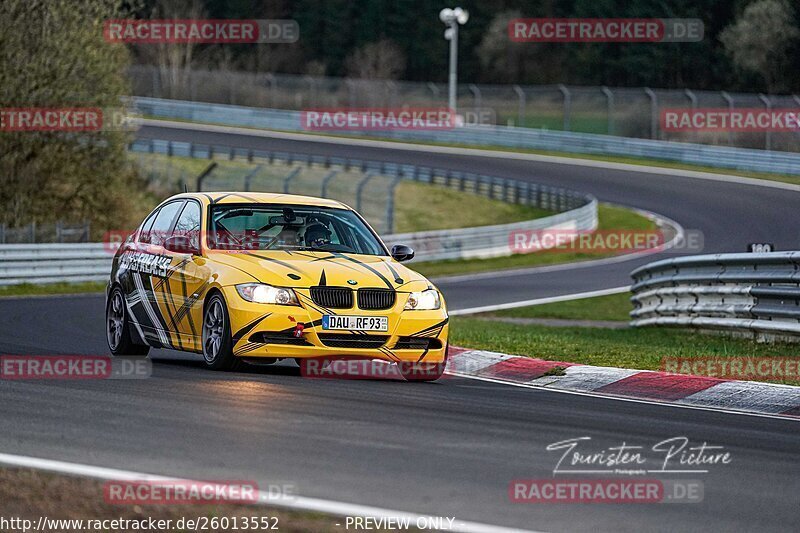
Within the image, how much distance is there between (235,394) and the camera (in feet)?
31.3

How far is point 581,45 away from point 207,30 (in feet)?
86.4

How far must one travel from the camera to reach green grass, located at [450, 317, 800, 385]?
43.4ft

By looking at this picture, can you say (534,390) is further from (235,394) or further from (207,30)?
(207,30)

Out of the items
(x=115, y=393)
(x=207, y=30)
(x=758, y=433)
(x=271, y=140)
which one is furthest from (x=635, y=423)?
(x=207, y=30)

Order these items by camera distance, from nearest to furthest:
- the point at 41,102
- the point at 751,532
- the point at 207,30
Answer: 1. the point at 751,532
2. the point at 41,102
3. the point at 207,30

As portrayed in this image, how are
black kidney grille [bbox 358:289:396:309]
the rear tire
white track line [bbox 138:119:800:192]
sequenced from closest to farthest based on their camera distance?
1. black kidney grille [bbox 358:289:396:309]
2. the rear tire
3. white track line [bbox 138:119:800:192]

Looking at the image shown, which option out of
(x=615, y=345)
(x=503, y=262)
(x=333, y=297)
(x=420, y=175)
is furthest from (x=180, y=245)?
(x=420, y=175)

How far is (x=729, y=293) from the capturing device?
16156 mm

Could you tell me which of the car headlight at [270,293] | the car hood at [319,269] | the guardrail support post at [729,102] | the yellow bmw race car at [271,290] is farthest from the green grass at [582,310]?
the guardrail support post at [729,102]

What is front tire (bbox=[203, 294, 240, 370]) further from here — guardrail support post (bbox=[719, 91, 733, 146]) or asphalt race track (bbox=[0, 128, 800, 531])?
guardrail support post (bbox=[719, 91, 733, 146])

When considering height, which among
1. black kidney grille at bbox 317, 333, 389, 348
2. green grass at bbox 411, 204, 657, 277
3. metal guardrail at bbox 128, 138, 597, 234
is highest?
black kidney grille at bbox 317, 333, 389, 348

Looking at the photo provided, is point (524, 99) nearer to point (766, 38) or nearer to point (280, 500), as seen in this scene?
point (766, 38)

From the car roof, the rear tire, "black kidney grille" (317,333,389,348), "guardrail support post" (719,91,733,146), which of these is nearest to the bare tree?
"guardrail support post" (719,91,733,146)

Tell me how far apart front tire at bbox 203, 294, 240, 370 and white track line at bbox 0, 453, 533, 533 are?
4.11 metres
